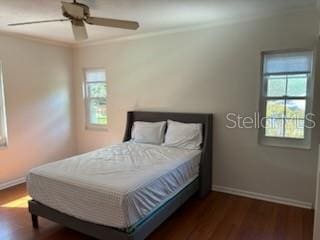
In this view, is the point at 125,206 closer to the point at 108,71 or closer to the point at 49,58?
the point at 108,71

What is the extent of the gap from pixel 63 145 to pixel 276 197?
387 cm

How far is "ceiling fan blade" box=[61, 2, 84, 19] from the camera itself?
2.13 metres

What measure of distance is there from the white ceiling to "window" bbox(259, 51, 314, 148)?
62 centimetres

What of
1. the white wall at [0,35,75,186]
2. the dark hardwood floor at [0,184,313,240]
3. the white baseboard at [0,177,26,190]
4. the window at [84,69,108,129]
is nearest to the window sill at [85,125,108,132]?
the window at [84,69,108,129]

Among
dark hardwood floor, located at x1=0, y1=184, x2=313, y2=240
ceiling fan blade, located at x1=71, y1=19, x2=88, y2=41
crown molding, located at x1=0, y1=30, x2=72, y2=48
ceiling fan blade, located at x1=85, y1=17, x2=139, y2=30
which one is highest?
crown molding, located at x1=0, y1=30, x2=72, y2=48

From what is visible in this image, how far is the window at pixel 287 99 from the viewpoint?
3020 mm

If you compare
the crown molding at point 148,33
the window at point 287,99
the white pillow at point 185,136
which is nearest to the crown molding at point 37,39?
the crown molding at point 148,33

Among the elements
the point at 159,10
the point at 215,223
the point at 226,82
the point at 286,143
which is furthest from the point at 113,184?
the point at 286,143

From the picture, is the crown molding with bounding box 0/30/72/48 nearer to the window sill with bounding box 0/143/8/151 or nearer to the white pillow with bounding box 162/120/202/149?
the window sill with bounding box 0/143/8/151

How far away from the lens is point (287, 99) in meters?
3.15

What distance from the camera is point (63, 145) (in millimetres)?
4836

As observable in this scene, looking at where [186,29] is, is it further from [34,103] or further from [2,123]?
[2,123]

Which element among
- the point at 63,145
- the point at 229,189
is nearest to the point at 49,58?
the point at 63,145

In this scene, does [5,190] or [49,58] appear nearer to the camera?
[5,190]
